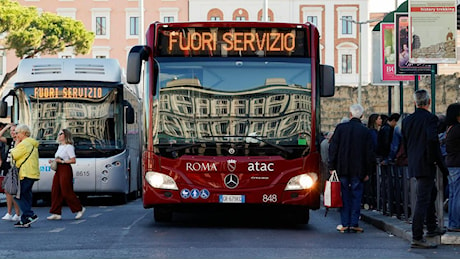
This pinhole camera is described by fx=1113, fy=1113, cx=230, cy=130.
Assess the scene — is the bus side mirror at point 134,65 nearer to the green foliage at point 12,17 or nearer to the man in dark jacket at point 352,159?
the man in dark jacket at point 352,159

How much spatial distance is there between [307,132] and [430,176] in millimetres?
3014

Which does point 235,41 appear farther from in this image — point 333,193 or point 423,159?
→ point 423,159

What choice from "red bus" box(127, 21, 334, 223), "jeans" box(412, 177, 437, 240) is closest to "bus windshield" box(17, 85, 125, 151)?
"red bus" box(127, 21, 334, 223)

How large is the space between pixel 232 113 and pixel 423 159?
338cm

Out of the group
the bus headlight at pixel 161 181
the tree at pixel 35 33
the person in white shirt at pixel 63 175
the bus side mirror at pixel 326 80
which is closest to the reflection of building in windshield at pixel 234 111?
the bus side mirror at pixel 326 80

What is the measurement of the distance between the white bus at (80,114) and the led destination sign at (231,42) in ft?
26.0

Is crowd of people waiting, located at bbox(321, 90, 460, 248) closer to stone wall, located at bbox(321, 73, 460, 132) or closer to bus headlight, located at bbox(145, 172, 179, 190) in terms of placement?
bus headlight, located at bbox(145, 172, 179, 190)

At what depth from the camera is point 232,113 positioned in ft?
49.3

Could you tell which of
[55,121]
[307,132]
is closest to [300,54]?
[307,132]

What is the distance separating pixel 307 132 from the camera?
15188mm

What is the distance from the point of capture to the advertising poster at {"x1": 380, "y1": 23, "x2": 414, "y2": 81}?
24.8m

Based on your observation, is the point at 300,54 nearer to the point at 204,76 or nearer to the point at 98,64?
the point at 204,76

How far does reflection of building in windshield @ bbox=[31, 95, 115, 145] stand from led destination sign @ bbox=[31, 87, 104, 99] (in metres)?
0.15

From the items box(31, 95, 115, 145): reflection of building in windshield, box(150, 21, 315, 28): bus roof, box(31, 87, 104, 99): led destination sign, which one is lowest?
box(31, 95, 115, 145): reflection of building in windshield
